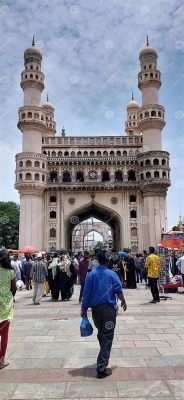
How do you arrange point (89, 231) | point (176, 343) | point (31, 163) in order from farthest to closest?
→ point (89, 231) → point (31, 163) → point (176, 343)

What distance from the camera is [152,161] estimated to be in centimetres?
3978

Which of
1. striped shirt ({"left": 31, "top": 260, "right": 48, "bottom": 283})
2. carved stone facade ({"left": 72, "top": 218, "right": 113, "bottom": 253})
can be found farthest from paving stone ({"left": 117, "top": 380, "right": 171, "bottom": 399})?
carved stone facade ({"left": 72, "top": 218, "right": 113, "bottom": 253})

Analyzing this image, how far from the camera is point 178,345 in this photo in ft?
21.4

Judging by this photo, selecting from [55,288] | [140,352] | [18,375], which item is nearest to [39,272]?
[55,288]

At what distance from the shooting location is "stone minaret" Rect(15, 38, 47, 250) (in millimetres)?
37969

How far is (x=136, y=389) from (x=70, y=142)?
3924cm

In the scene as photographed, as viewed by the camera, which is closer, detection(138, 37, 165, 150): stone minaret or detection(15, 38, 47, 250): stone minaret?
detection(15, 38, 47, 250): stone minaret

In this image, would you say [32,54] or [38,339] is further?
Result: [32,54]

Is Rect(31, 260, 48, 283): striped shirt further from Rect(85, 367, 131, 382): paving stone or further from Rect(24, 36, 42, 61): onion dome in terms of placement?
Rect(24, 36, 42, 61): onion dome

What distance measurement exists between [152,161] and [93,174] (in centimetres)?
668

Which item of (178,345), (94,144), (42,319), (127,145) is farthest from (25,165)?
(178,345)

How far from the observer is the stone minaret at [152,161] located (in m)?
38.9

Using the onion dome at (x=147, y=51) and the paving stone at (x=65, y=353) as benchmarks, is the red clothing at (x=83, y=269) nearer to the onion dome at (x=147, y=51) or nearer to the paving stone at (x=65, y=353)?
the paving stone at (x=65, y=353)

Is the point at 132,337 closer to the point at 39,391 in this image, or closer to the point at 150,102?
the point at 39,391
